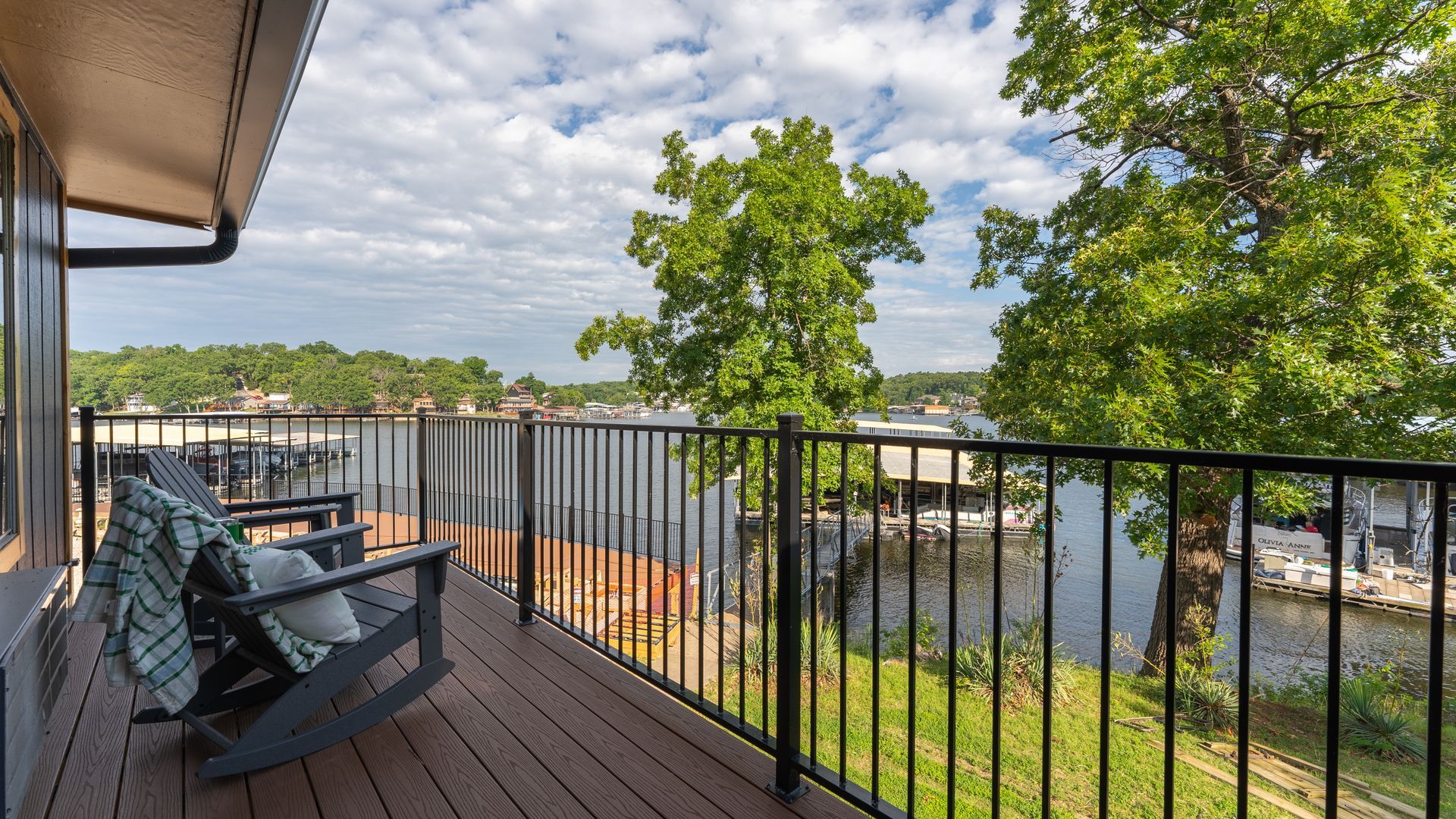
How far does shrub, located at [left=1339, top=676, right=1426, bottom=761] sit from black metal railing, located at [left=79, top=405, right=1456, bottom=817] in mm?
1502

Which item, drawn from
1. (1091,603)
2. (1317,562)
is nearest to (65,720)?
(1091,603)

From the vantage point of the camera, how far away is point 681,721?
6.74ft

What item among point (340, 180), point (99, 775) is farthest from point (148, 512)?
point (340, 180)

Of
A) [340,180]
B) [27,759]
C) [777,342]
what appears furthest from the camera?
[340,180]

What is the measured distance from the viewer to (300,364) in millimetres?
16047

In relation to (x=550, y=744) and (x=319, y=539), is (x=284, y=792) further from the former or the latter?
Answer: (x=319, y=539)

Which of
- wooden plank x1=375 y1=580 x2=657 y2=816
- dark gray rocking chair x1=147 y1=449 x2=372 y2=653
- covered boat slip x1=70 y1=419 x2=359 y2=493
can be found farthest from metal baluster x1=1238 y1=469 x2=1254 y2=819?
covered boat slip x1=70 y1=419 x2=359 y2=493

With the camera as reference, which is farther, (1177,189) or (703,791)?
(1177,189)

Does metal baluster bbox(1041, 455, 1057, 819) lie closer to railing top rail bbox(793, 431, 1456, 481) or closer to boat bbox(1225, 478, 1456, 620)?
railing top rail bbox(793, 431, 1456, 481)

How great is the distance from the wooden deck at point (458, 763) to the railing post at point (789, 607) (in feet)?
0.27

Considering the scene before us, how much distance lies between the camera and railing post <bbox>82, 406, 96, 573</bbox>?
308 centimetres

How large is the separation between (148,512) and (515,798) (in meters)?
1.20

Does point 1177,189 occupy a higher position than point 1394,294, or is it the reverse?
point 1177,189

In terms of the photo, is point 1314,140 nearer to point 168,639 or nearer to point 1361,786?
point 1361,786
